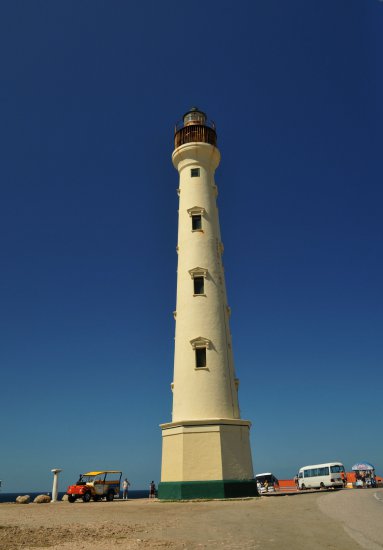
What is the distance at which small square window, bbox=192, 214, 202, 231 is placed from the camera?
31594 millimetres

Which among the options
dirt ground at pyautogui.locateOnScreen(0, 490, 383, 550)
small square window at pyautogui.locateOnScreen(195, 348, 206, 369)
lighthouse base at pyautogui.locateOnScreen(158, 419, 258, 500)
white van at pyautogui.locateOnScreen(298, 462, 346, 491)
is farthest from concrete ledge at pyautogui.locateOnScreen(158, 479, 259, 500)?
white van at pyautogui.locateOnScreen(298, 462, 346, 491)

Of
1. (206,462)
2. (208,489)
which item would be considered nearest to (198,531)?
(208,489)

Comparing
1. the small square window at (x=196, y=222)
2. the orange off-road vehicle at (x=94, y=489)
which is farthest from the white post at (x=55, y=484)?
the small square window at (x=196, y=222)

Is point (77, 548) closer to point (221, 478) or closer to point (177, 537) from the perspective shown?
point (177, 537)

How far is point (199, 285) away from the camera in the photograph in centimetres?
2966

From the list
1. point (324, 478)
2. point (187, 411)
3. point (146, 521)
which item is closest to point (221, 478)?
point (187, 411)

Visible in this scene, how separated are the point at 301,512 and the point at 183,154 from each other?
85.2 ft

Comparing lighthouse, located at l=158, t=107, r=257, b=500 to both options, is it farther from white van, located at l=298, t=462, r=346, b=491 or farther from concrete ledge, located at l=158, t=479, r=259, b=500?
white van, located at l=298, t=462, r=346, b=491

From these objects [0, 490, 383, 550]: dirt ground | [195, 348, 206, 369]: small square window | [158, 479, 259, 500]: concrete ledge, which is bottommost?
[0, 490, 383, 550]: dirt ground

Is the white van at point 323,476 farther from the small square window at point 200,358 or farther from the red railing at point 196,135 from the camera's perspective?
the red railing at point 196,135

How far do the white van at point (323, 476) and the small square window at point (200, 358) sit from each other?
20799 mm

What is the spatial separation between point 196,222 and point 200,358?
1012cm

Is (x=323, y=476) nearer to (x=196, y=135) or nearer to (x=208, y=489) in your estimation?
(x=208, y=489)

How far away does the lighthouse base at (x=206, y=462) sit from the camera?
23516 mm
